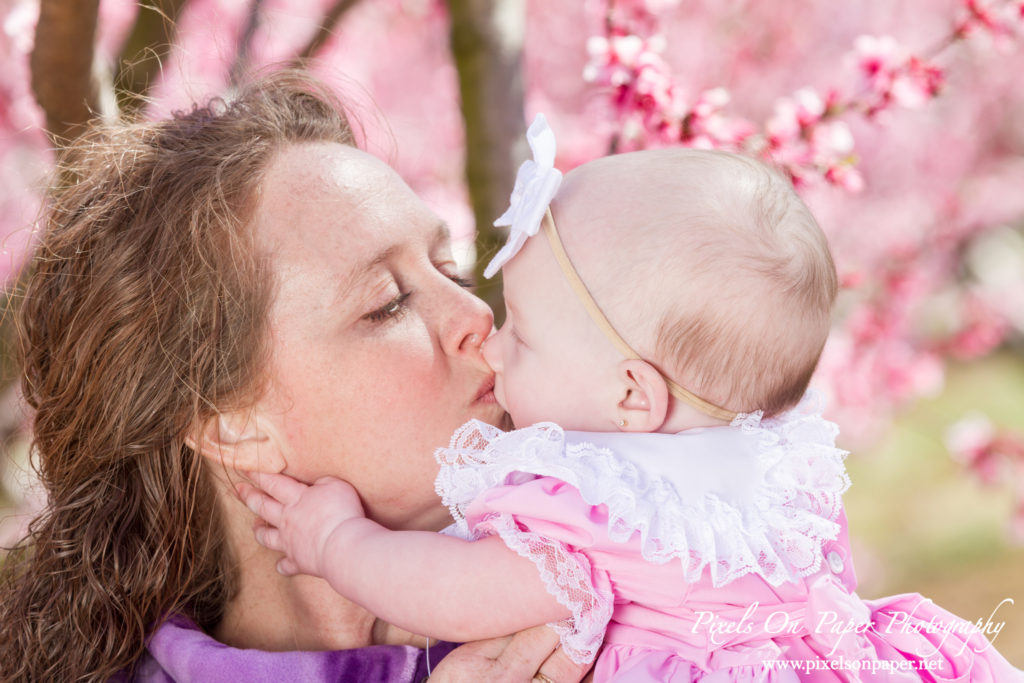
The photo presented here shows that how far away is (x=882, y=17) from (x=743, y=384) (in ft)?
19.5

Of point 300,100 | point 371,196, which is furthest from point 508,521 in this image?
point 300,100

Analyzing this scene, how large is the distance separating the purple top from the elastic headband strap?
74 cm

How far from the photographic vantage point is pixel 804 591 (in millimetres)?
1603

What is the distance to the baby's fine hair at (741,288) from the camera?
1530 mm

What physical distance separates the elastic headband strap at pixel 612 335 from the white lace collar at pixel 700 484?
1.5 inches

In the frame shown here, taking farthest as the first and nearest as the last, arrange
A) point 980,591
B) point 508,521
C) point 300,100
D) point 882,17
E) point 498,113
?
1. point 882,17
2. point 980,591
3. point 498,113
4. point 300,100
5. point 508,521

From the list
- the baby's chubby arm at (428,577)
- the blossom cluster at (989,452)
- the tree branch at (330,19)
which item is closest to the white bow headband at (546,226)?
the baby's chubby arm at (428,577)

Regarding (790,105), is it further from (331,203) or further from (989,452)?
(989,452)

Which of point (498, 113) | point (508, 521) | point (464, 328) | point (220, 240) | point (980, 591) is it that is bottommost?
point (980, 591)

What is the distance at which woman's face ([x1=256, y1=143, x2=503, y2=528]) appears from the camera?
1.88 meters

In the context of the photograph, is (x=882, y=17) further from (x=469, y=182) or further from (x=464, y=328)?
(x=464, y=328)

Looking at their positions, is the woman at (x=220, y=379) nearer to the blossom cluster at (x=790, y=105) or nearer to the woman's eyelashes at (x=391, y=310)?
the woman's eyelashes at (x=391, y=310)

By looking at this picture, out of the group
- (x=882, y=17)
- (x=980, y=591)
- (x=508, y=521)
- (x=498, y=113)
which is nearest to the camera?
(x=508, y=521)

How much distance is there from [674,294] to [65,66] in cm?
149
